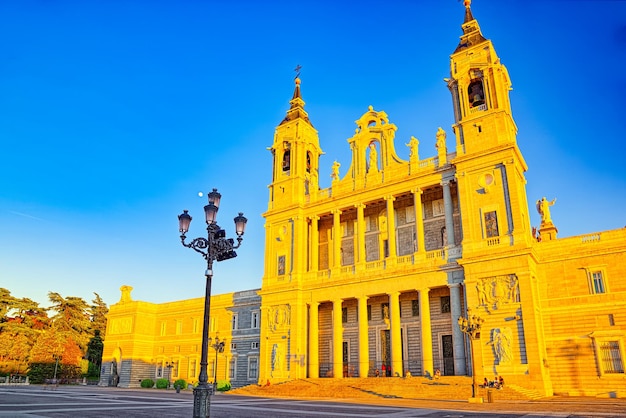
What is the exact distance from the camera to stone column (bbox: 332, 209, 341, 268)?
40.3 meters

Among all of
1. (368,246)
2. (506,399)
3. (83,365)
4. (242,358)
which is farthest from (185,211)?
(83,365)

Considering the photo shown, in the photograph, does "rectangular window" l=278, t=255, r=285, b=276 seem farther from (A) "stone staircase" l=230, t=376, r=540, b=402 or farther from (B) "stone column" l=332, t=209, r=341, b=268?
(A) "stone staircase" l=230, t=376, r=540, b=402

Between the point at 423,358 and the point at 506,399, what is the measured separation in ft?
27.6

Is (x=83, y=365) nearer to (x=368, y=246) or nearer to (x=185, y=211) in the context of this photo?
(x=368, y=246)

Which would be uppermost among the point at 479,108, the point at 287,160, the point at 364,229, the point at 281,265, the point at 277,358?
the point at 287,160

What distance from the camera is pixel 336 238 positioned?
41.1 m

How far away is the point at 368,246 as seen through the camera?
4203 cm

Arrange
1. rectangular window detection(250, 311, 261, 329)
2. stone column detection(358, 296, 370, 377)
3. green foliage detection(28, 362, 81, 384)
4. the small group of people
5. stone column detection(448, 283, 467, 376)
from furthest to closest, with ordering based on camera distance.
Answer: green foliage detection(28, 362, 81, 384), rectangular window detection(250, 311, 261, 329), stone column detection(358, 296, 370, 377), stone column detection(448, 283, 467, 376), the small group of people

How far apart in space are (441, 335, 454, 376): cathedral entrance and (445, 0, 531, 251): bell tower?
24.2ft

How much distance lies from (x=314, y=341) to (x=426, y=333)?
34.2 ft

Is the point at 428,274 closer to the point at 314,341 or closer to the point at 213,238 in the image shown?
the point at 314,341

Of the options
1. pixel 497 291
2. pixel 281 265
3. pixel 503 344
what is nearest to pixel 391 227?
pixel 497 291

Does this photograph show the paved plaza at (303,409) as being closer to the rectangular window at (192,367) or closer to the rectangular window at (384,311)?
the rectangular window at (384,311)

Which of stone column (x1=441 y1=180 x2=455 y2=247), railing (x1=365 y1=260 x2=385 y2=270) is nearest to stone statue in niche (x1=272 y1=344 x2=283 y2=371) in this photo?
railing (x1=365 y1=260 x2=385 y2=270)
